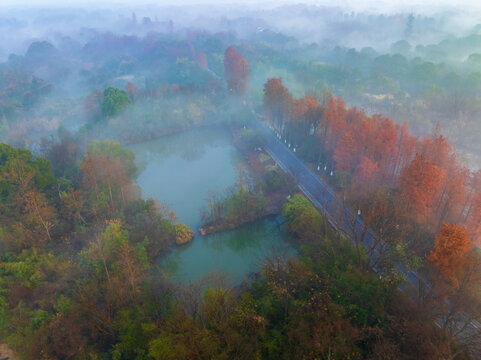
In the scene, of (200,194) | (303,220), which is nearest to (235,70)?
(200,194)

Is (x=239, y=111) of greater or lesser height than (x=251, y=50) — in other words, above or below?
below

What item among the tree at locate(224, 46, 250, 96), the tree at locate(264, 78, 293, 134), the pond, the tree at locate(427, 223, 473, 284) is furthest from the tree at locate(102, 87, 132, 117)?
the tree at locate(427, 223, 473, 284)

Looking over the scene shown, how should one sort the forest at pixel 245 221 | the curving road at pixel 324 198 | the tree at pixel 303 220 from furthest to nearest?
the tree at pixel 303 220, the curving road at pixel 324 198, the forest at pixel 245 221

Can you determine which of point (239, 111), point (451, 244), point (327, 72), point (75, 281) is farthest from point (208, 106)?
point (451, 244)

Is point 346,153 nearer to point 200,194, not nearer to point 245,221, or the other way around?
point 245,221

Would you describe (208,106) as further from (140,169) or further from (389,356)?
(389,356)

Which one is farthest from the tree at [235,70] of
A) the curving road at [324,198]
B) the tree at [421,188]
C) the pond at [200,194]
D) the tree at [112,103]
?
the tree at [421,188]

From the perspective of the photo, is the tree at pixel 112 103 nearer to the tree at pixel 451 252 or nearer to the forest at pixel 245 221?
the forest at pixel 245 221
